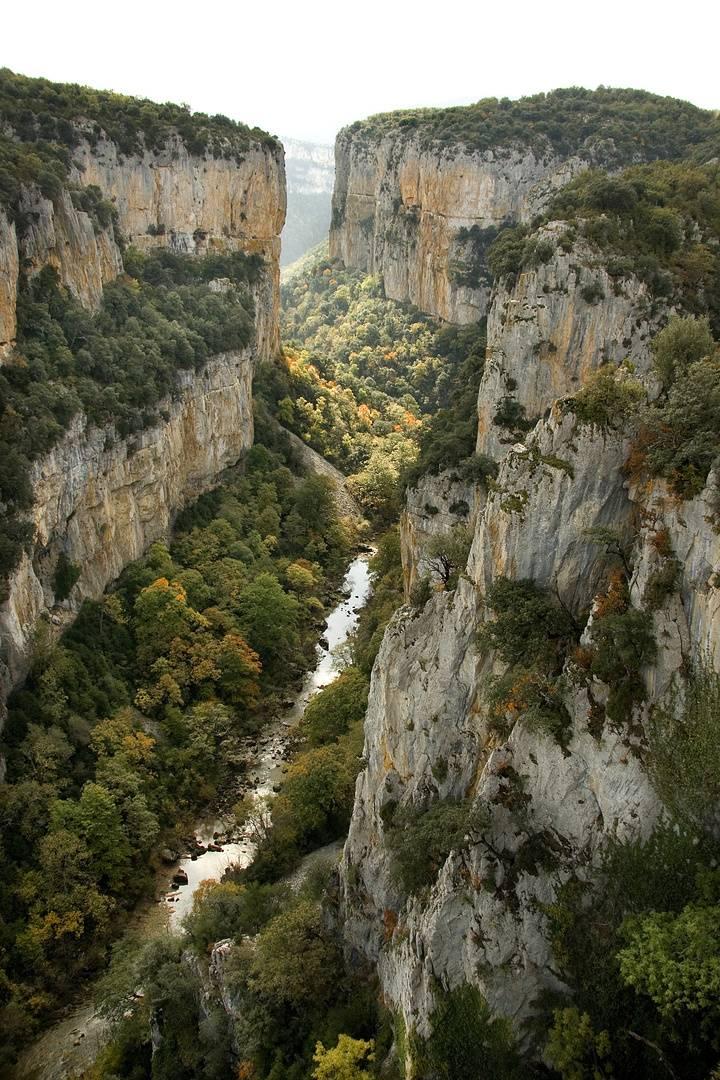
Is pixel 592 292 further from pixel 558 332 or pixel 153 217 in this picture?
pixel 153 217

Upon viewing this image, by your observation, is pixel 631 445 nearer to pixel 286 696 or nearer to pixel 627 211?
pixel 627 211

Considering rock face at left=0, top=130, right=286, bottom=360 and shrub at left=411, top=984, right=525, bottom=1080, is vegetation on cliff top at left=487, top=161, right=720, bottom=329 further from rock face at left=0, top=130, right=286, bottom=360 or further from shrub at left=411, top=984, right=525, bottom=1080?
shrub at left=411, top=984, right=525, bottom=1080

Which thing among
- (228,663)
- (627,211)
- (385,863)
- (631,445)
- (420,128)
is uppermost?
(420,128)

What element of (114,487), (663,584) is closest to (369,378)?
(114,487)

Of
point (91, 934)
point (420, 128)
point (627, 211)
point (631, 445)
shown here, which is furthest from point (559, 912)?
point (420, 128)

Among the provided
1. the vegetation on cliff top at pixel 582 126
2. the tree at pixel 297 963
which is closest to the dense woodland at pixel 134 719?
the tree at pixel 297 963

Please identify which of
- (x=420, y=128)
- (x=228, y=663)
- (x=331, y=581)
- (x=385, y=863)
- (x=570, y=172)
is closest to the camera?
(x=385, y=863)
